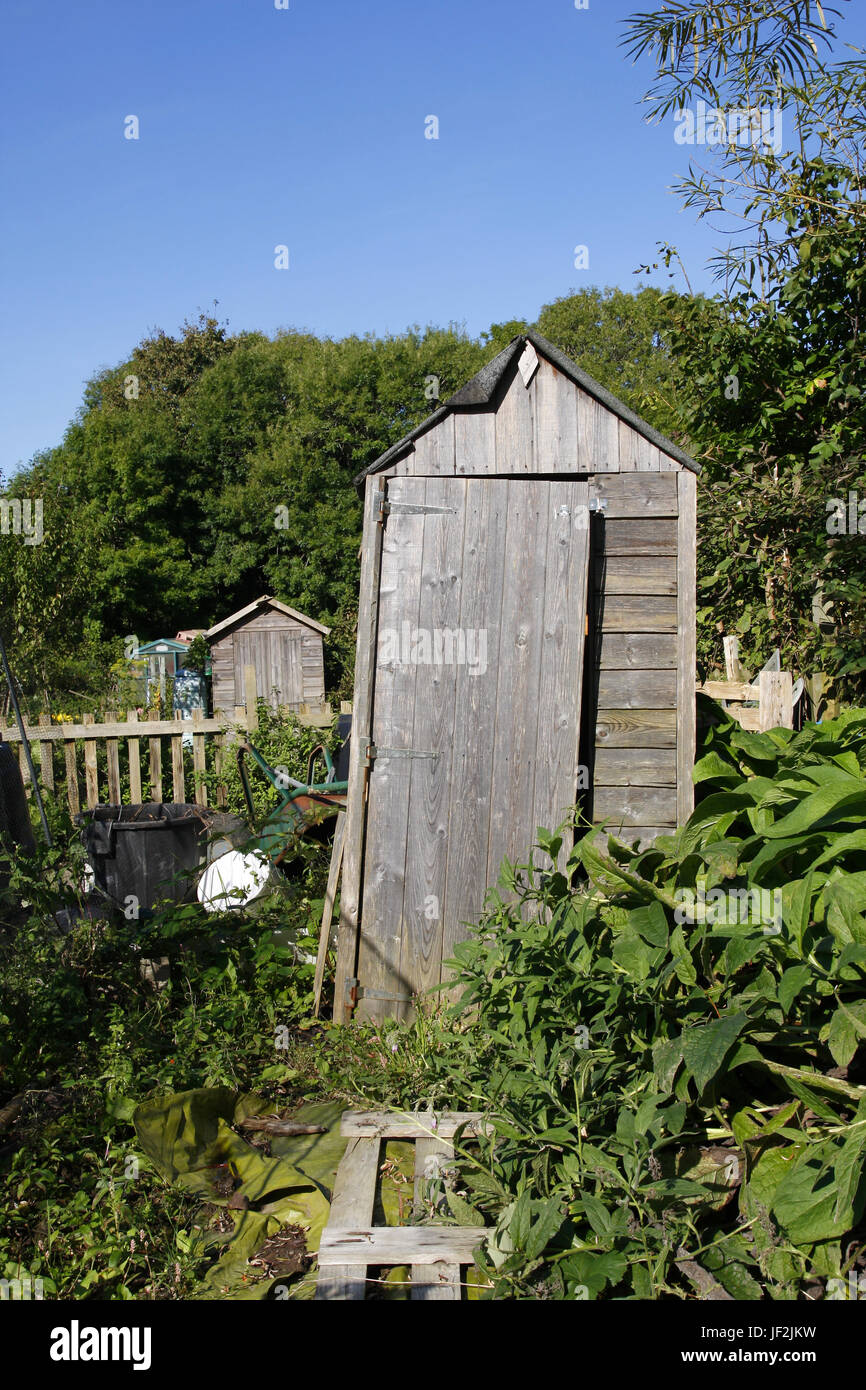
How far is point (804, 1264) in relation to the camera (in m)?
2.24

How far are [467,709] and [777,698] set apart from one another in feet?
5.59

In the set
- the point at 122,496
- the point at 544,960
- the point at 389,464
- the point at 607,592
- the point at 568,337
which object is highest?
the point at 568,337

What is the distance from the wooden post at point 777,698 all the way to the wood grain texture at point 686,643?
0.70m

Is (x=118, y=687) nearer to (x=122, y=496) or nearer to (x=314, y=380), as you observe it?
(x=122, y=496)

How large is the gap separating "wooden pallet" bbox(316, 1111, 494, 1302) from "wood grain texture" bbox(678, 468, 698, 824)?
183 centimetres

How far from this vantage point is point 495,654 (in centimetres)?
430

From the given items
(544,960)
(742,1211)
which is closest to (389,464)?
(544,960)

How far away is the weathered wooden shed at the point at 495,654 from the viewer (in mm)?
4277

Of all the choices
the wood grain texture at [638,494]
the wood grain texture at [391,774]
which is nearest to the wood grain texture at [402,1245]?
the wood grain texture at [391,774]

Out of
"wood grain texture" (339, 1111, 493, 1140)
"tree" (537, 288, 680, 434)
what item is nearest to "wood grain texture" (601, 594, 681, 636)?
"wood grain texture" (339, 1111, 493, 1140)

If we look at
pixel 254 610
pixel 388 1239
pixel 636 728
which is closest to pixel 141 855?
pixel 636 728

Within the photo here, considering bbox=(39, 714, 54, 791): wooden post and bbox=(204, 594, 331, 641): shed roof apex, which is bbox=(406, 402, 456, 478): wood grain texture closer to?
bbox=(39, 714, 54, 791): wooden post

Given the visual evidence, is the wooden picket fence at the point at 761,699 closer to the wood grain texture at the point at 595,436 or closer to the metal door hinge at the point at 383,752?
the wood grain texture at the point at 595,436

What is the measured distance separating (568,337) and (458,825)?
29597 millimetres
